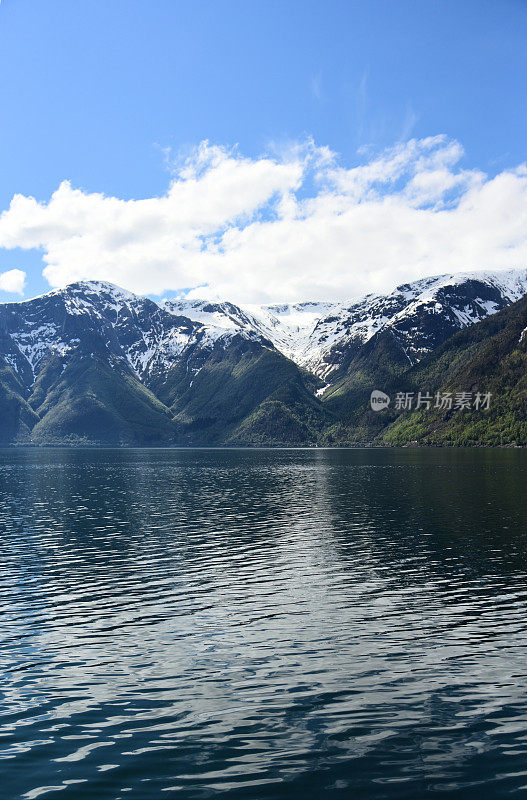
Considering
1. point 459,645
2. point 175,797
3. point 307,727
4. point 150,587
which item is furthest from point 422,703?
point 150,587

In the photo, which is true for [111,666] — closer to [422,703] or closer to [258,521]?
[422,703]

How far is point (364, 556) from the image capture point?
6128cm

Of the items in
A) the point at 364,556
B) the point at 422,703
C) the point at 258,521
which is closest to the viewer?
the point at 422,703

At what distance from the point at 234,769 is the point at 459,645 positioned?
17.7 m

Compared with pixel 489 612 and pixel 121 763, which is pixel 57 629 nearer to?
pixel 121 763

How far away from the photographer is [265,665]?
31.2 meters

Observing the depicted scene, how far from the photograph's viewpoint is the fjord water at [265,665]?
21328mm

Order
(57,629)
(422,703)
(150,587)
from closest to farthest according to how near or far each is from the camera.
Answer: (422,703) < (57,629) < (150,587)

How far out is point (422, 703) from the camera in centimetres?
2656

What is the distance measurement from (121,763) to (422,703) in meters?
13.5

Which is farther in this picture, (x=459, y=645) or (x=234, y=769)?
(x=459, y=645)

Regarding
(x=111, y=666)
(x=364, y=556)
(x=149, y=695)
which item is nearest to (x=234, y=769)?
(x=149, y=695)

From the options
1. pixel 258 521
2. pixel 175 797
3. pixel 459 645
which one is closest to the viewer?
pixel 175 797

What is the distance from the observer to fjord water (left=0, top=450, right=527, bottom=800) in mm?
21328
